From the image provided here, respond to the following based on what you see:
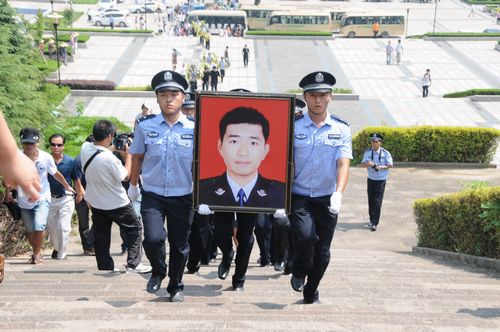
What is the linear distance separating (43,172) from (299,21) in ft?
151

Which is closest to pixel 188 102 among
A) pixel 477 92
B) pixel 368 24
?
pixel 477 92

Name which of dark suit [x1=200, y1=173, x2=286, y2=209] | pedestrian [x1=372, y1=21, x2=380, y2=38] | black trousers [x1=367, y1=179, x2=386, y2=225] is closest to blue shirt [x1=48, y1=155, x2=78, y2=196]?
dark suit [x1=200, y1=173, x2=286, y2=209]

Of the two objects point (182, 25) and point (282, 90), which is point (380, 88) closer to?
point (282, 90)

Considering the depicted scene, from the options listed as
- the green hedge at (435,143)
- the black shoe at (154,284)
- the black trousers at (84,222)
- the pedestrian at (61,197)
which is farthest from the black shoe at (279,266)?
the green hedge at (435,143)

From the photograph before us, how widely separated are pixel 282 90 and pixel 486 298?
1117 inches

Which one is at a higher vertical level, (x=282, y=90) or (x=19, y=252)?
A: (x=19, y=252)

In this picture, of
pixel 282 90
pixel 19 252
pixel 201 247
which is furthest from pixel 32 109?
pixel 282 90

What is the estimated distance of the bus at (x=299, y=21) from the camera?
53719mm

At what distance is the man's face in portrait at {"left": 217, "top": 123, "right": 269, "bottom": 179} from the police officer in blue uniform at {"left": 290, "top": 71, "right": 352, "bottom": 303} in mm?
320

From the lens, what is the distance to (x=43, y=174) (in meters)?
9.05

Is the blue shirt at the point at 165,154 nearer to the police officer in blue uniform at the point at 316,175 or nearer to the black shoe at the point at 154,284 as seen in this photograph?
the black shoe at the point at 154,284

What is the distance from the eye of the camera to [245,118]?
23.6ft

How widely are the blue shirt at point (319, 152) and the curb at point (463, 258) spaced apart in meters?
3.46

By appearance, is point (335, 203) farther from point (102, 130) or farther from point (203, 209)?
point (102, 130)
